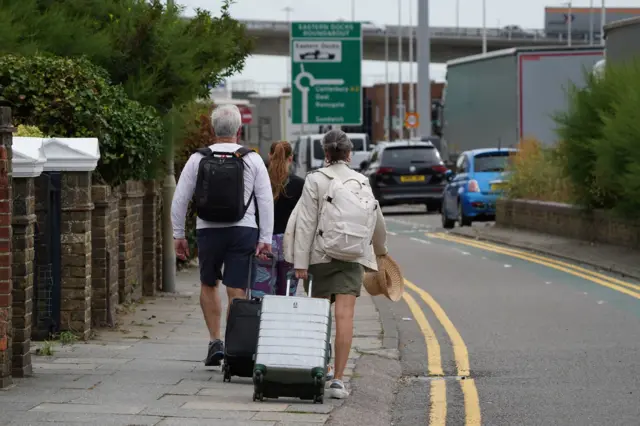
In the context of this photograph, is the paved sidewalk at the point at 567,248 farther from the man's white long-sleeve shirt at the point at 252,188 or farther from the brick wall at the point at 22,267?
the brick wall at the point at 22,267

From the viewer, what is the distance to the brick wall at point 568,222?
2231 cm

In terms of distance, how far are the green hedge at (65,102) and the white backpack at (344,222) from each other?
14.0ft

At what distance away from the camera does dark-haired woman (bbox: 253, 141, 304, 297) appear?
1131 cm

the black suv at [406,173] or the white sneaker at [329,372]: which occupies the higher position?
the black suv at [406,173]

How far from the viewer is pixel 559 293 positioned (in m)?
17.4

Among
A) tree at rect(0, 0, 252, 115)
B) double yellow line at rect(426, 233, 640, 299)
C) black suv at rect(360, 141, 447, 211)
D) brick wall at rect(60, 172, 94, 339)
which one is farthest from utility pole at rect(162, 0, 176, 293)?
black suv at rect(360, 141, 447, 211)

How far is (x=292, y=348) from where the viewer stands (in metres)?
9.29

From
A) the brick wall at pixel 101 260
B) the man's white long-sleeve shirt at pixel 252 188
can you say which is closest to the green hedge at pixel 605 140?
the brick wall at pixel 101 260

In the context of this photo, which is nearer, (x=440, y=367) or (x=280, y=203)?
(x=280, y=203)

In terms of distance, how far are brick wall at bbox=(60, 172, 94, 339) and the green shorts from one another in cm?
289

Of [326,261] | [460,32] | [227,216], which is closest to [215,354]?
[227,216]

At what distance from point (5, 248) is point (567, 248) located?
50.1 feet

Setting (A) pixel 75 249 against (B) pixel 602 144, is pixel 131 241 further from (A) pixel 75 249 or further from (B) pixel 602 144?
(B) pixel 602 144

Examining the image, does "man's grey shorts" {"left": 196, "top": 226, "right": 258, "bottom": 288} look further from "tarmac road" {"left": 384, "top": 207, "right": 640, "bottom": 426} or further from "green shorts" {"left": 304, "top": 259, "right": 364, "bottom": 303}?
"tarmac road" {"left": 384, "top": 207, "right": 640, "bottom": 426}
